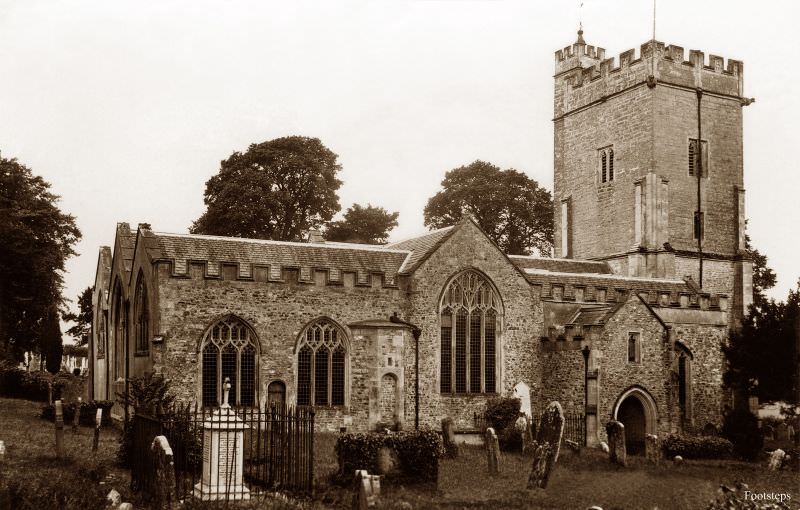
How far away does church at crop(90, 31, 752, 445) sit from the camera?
1156 inches

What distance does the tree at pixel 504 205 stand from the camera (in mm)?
57750

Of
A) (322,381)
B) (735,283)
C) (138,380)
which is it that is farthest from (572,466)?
(735,283)

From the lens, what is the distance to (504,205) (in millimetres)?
57812

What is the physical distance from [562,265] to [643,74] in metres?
9.22

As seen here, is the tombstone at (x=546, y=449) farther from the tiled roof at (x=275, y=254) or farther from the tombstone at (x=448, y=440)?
the tiled roof at (x=275, y=254)

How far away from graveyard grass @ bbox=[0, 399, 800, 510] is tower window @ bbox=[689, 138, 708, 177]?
56.5 ft

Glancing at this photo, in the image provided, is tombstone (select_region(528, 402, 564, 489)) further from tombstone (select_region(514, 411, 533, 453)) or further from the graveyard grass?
tombstone (select_region(514, 411, 533, 453))

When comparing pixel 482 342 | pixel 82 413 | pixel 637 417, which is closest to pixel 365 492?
pixel 82 413

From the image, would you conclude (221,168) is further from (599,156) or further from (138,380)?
(138,380)

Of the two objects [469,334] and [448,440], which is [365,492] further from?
[469,334]

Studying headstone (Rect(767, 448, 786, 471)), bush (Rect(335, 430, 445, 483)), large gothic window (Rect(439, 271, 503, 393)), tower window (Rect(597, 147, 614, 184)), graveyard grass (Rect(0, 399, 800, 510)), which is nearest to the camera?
graveyard grass (Rect(0, 399, 800, 510))

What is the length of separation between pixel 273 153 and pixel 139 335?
22815 mm

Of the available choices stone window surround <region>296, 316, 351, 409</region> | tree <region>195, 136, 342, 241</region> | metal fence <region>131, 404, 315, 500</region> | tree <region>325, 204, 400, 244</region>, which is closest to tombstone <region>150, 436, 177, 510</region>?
metal fence <region>131, 404, 315, 500</region>

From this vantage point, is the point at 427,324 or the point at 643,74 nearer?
the point at 427,324
